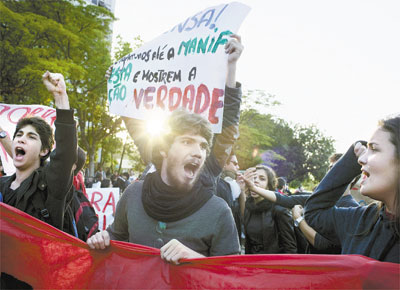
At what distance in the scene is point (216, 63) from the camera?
322 centimetres

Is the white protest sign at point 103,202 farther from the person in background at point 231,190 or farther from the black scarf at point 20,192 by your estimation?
the black scarf at point 20,192

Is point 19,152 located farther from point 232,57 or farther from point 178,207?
point 232,57

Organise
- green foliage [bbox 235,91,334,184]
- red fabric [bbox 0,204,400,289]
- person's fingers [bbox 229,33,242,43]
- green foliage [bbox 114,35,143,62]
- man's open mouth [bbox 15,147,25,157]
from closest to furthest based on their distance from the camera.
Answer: red fabric [bbox 0,204,400,289]
man's open mouth [bbox 15,147,25,157]
person's fingers [bbox 229,33,242,43]
green foliage [bbox 114,35,143,62]
green foliage [bbox 235,91,334,184]

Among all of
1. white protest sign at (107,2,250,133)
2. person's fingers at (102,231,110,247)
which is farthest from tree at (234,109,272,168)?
person's fingers at (102,231,110,247)

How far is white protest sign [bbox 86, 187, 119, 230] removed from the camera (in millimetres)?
6633

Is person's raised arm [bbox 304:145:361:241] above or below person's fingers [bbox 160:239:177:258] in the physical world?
above

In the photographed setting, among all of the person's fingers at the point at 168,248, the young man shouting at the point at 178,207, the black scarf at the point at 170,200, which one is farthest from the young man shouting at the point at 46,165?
the person's fingers at the point at 168,248

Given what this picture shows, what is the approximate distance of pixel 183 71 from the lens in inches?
139

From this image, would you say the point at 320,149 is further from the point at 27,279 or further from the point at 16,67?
the point at 27,279

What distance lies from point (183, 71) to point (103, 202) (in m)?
3.89

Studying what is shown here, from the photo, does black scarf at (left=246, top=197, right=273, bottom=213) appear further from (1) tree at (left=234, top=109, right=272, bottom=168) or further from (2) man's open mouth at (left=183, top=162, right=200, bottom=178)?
(1) tree at (left=234, top=109, right=272, bottom=168)

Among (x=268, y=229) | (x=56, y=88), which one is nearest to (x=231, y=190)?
Result: (x=268, y=229)

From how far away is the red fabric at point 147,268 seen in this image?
1.72m

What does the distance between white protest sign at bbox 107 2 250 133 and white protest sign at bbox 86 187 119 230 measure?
3141mm
